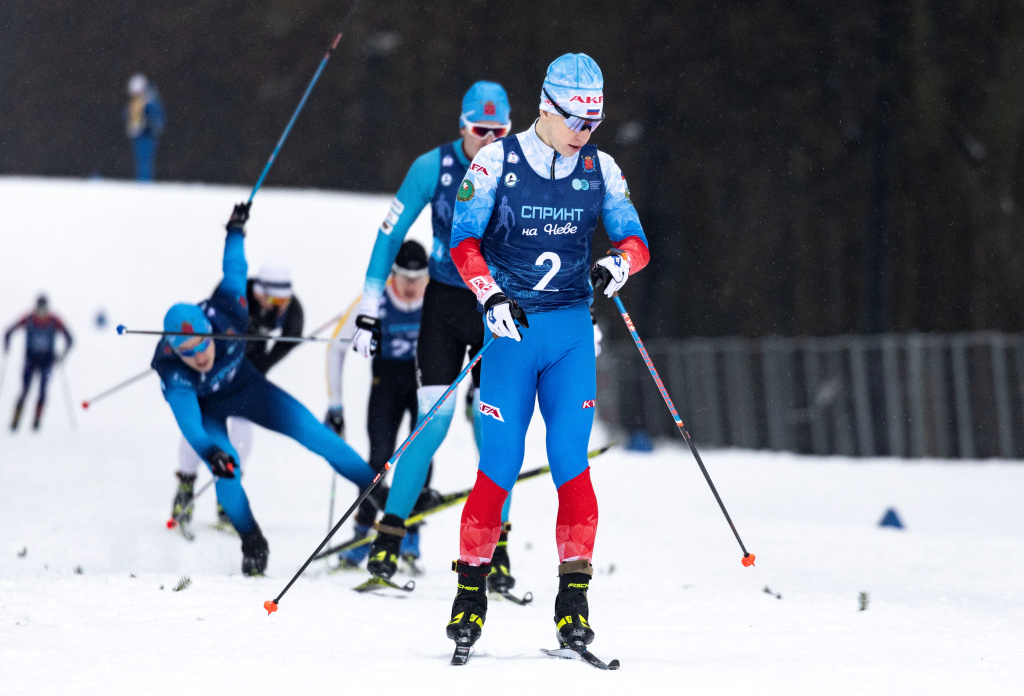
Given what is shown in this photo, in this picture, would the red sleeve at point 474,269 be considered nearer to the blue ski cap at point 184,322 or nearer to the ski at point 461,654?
the ski at point 461,654

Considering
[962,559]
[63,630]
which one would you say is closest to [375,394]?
[63,630]

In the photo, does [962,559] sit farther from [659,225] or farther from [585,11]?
[585,11]

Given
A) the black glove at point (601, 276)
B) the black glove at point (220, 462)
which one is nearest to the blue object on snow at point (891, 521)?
the black glove at point (220, 462)

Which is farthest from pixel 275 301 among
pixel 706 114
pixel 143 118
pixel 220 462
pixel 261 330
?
pixel 143 118

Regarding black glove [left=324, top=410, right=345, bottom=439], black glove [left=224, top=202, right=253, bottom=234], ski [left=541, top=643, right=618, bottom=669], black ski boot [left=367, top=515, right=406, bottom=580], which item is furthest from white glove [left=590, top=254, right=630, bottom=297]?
black glove [left=324, top=410, right=345, bottom=439]

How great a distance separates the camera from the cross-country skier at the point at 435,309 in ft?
18.6

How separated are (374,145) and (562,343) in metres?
22.5

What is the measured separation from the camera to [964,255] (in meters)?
15.0

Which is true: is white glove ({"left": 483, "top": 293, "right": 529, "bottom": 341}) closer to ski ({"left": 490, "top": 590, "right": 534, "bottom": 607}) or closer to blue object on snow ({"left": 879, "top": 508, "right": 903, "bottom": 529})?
ski ({"left": 490, "top": 590, "right": 534, "bottom": 607})

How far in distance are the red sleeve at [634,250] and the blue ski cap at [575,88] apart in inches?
19.3

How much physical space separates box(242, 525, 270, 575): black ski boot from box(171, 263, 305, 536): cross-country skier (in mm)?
1405

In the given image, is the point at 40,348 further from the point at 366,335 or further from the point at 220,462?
the point at 366,335

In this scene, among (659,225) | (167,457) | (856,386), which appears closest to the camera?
(167,457)

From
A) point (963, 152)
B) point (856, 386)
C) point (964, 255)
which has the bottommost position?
point (856, 386)
